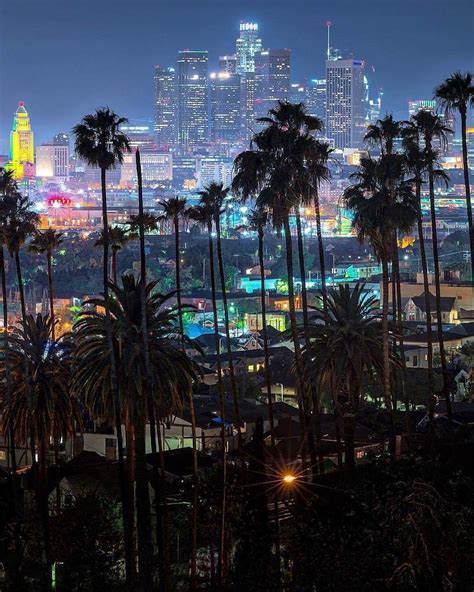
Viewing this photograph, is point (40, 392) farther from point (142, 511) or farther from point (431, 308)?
point (431, 308)

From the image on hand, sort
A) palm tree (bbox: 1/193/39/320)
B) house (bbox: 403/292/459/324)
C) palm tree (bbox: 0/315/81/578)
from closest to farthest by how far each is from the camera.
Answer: palm tree (bbox: 0/315/81/578) → palm tree (bbox: 1/193/39/320) → house (bbox: 403/292/459/324)

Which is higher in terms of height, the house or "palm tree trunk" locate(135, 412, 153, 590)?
the house

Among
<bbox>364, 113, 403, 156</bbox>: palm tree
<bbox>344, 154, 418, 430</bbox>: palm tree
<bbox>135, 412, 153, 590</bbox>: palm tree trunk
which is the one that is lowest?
<bbox>135, 412, 153, 590</bbox>: palm tree trunk

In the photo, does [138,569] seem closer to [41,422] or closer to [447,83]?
[41,422]

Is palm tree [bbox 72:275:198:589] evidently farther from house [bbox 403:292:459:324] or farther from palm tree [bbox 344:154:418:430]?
house [bbox 403:292:459:324]

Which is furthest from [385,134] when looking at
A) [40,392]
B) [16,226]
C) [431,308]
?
[431,308]

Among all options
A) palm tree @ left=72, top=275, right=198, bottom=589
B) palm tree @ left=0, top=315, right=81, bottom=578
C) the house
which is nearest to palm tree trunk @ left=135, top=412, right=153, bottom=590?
palm tree @ left=72, top=275, right=198, bottom=589

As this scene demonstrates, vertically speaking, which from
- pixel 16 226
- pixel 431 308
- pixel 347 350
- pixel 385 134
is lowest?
pixel 431 308
